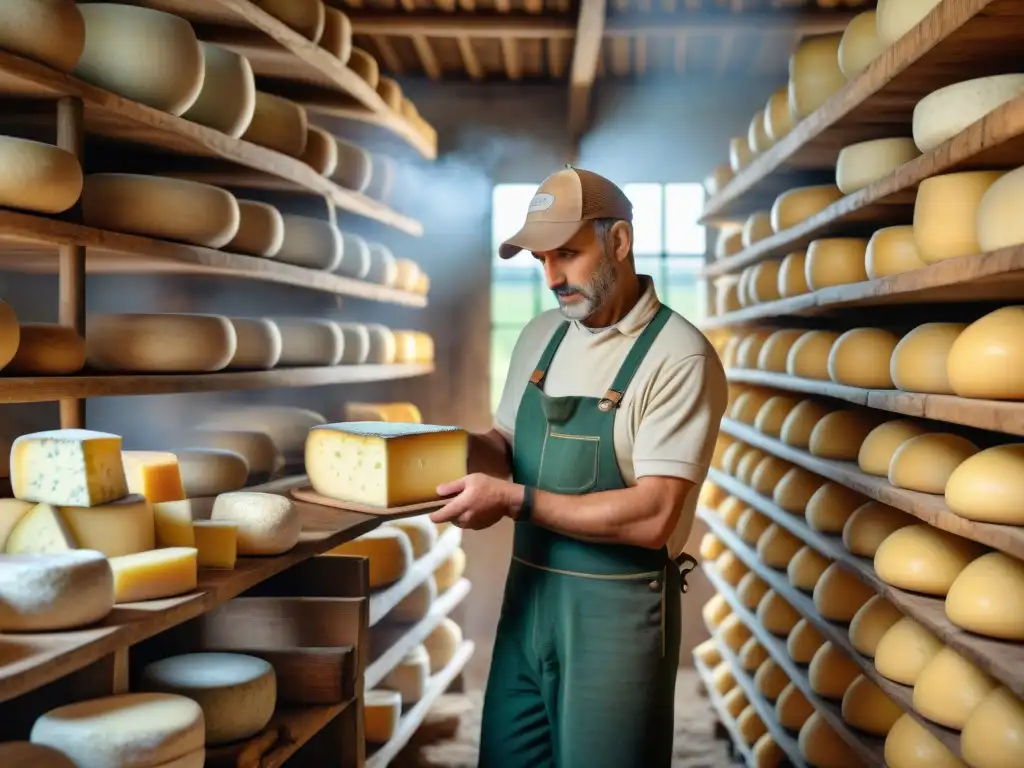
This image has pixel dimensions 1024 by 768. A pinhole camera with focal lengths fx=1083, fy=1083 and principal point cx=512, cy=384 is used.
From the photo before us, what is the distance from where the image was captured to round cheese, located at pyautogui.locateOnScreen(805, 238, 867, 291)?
2.95 meters

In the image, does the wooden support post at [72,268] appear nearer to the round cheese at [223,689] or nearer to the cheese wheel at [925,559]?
the round cheese at [223,689]

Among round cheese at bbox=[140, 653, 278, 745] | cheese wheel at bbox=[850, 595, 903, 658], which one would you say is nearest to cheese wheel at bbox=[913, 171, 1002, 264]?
cheese wheel at bbox=[850, 595, 903, 658]

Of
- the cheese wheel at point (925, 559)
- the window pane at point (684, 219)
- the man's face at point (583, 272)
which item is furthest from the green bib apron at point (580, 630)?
the window pane at point (684, 219)

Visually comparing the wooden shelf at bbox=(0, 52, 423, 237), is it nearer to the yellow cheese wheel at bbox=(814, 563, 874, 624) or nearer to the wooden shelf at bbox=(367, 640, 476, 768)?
the wooden shelf at bbox=(367, 640, 476, 768)

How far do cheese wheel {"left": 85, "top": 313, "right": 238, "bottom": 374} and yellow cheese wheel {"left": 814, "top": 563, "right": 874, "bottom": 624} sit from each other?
1741 mm

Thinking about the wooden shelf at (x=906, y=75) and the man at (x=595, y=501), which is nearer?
the wooden shelf at (x=906, y=75)

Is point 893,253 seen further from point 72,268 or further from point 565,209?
point 72,268

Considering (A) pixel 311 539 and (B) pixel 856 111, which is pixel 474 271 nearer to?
(B) pixel 856 111

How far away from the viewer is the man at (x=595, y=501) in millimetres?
2256

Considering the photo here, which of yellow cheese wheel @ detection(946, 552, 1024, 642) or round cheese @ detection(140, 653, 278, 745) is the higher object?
yellow cheese wheel @ detection(946, 552, 1024, 642)

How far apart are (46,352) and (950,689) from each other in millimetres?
1905

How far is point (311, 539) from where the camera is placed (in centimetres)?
209

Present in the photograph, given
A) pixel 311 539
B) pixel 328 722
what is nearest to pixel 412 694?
pixel 328 722

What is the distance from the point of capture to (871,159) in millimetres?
2727
